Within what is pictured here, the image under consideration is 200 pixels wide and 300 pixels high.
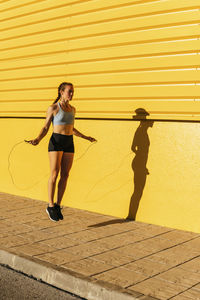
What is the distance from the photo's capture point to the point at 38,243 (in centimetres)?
517

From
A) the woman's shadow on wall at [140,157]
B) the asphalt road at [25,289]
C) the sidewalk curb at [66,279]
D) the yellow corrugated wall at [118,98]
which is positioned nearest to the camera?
the sidewalk curb at [66,279]

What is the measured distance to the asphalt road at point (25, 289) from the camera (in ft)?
12.5

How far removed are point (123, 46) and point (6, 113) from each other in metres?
2.99

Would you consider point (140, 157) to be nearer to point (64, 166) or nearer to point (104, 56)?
point (64, 166)

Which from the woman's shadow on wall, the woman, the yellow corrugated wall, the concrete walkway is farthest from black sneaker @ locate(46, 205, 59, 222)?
the woman's shadow on wall

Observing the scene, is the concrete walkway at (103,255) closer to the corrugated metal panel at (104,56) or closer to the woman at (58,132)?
the woman at (58,132)

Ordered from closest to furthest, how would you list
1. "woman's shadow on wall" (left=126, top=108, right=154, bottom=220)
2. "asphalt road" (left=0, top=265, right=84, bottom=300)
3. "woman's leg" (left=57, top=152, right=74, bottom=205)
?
"asphalt road" (left=0, top=265, right=84, bottom=300) < "woman's leg" (left=57, top=152, right=74, bottom=205) < "woman's shadow on wall" (left=126, top=108, right=154, bottom=220)

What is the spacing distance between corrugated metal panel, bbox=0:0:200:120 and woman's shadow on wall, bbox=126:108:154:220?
0.18 metres

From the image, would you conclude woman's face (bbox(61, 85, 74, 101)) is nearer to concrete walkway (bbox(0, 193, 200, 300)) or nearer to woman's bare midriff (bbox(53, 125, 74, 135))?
woman's bare midriff (bbox(53, 125, 74, 135))

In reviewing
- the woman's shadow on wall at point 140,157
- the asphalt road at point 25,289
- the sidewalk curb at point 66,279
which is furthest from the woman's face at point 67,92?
the asphalt road at point 25,289

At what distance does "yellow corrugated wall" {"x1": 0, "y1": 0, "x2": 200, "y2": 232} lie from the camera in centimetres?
604

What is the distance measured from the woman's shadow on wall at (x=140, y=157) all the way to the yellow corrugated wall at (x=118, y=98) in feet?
0.05

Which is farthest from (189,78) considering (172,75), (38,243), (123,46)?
(38,243)

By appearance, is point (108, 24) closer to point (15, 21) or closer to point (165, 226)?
point (15, 21)
